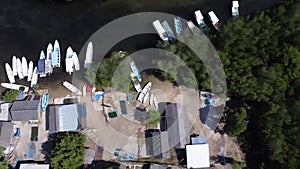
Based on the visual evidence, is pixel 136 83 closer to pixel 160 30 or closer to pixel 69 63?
pixel 160 30

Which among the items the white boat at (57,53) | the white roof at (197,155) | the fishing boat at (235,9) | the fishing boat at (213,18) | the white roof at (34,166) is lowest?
the white roof at (34,166)

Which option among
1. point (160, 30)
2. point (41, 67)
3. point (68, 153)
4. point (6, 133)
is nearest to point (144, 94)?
point (160, 30)

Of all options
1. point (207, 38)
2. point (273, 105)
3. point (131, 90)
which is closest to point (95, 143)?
point (131, 90)

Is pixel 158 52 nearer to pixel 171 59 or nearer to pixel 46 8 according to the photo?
pixel 171 59

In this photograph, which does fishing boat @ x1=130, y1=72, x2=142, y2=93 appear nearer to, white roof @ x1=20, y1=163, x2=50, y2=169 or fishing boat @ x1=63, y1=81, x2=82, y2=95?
fishing boat @ x1=63, y1=81, x2=82, y2=95

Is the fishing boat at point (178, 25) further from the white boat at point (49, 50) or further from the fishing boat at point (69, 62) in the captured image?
the white boat at point (49, 50)

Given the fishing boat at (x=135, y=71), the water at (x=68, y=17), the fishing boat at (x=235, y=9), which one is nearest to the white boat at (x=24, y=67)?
the water at (x=68, y=17)
